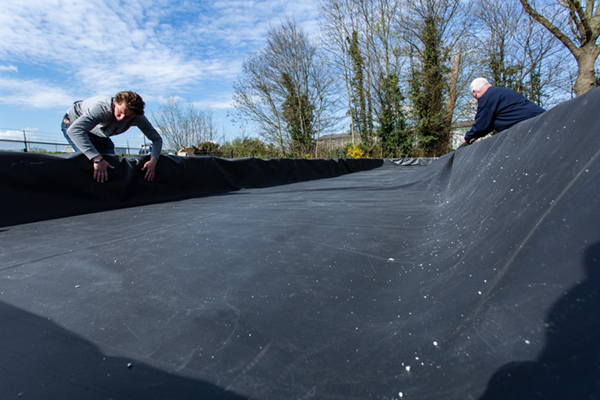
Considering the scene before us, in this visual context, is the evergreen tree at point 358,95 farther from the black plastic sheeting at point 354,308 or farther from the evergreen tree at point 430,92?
the black plastic sheeting at point 354,308

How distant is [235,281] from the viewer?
2.43 ft

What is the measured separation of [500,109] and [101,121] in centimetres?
286

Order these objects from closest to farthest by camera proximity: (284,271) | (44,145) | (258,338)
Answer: (258,338)
(284,271)
(44,145)

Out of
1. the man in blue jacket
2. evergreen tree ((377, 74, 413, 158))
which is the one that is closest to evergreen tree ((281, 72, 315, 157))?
evergreen tree ((377, 74, 413, 158))

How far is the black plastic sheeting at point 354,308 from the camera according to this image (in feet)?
1.20

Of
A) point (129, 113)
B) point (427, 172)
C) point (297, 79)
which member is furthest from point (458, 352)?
point (297, 79)

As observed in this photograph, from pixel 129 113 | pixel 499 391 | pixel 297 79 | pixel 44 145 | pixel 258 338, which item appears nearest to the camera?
pixel 499 391

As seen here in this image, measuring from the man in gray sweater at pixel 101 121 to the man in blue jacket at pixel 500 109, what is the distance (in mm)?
2522

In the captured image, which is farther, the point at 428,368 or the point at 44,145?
the point at 44,145

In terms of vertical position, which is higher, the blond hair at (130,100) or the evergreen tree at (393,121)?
the evergreen tree at (393,121)

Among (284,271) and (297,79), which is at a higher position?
(297,79)

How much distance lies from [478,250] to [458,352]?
0.33 m

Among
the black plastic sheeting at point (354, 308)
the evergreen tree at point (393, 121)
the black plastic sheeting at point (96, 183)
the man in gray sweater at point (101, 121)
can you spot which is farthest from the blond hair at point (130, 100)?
the evergreen tree at point (393, 121)

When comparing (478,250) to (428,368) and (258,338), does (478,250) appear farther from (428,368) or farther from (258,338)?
(258,338)
